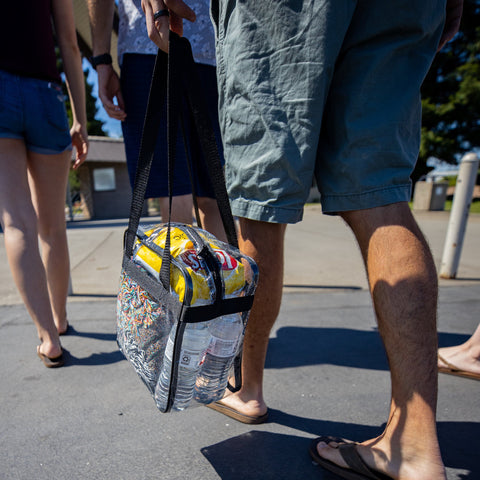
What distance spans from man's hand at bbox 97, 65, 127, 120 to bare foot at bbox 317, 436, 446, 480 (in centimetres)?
143

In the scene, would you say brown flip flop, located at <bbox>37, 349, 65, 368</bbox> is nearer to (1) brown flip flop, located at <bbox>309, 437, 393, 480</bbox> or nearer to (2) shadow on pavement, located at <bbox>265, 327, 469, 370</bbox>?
(2) shadow on pavement, located at <bbox>265, 327, 469, 370</bbox>

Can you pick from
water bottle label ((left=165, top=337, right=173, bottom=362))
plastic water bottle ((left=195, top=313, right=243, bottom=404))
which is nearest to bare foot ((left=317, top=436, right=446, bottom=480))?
plastic water bottle ((left=195, top=313, right=243, bottom=404))

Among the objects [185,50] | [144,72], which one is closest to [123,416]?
[185,50]

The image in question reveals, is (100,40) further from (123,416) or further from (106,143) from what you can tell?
(106,143)

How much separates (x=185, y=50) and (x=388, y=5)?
1.62ft

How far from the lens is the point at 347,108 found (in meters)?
0.88

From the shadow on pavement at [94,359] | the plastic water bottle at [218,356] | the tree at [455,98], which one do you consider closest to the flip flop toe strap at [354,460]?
the plastic water bottle at [218,356]

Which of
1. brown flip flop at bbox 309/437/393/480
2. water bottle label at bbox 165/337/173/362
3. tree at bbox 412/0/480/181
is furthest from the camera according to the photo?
tree at bbox 412/0/480/181

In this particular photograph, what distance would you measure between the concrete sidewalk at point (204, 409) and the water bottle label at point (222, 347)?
0.34m

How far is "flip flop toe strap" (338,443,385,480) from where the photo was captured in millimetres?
850

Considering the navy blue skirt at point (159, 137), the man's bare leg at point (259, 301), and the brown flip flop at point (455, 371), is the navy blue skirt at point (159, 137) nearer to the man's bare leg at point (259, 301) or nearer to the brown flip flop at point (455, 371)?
the man's bare leg at point (259, 301)

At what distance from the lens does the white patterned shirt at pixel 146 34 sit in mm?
1410

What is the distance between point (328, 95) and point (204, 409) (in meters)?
1.03

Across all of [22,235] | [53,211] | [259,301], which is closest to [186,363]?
[259,301]
